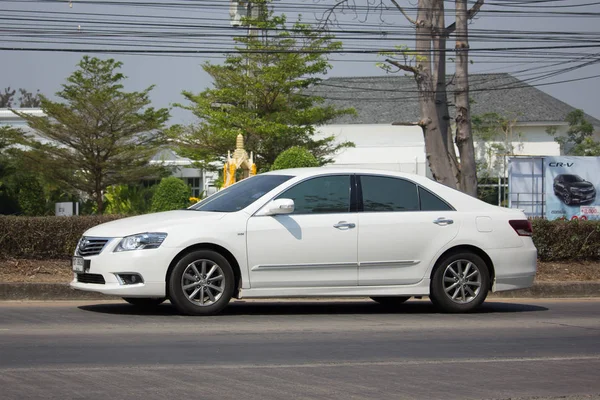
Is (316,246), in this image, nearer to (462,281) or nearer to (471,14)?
(462,281)

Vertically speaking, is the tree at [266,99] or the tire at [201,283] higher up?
the tree at [266,99]

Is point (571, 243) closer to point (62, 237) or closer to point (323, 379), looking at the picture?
point (62, 237)

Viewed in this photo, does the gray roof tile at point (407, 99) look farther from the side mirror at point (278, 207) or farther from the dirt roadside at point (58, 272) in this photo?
the side mirror at point (278, 207)

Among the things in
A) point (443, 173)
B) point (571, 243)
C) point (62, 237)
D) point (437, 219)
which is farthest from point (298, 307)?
point (443, 173)

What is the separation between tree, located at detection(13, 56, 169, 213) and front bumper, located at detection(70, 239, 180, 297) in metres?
34.5

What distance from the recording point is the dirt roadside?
1304cm

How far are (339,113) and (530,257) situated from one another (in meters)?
33.6

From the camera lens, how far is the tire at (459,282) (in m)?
10.7

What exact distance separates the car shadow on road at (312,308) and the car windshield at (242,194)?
1.19 metres

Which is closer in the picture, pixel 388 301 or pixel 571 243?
Result: pixel 388 301

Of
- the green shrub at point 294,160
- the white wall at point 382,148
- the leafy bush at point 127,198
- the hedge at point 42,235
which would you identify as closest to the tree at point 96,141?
the leafy bush at point 127,198

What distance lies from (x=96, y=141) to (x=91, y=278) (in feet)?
114

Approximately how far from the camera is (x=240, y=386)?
20.6 ft

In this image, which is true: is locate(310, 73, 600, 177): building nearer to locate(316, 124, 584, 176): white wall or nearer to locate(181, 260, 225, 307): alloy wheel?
locate(316, 124, 584, 176): white wall
